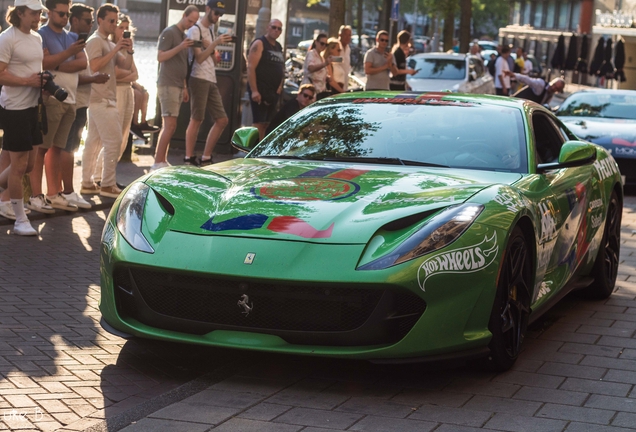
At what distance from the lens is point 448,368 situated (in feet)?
16.1

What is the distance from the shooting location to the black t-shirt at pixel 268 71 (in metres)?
14.1

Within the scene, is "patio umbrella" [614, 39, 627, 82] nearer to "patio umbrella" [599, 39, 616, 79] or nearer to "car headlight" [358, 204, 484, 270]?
"patio umbrella" [599, 39, 616, 79]

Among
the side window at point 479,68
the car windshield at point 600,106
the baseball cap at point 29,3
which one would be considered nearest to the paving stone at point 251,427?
the baseball cap at point 29,3

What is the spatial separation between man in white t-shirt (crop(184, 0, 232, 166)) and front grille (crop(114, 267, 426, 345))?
7894mm

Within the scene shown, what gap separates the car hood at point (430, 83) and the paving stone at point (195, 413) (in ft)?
69.0

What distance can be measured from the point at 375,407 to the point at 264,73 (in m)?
10.1

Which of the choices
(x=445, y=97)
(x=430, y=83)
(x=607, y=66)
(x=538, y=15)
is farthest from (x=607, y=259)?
(x=538, y=15)

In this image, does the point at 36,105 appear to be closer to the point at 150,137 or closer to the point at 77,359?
the point at 77,359

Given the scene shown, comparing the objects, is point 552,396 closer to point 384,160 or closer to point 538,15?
point 384,160

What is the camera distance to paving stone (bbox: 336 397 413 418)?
4422mm

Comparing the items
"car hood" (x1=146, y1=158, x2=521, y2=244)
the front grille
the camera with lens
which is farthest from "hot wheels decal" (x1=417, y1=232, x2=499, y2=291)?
the camera with lens

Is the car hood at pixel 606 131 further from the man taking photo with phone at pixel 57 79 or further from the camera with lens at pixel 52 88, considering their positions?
the camera with lens at pixel 52 88

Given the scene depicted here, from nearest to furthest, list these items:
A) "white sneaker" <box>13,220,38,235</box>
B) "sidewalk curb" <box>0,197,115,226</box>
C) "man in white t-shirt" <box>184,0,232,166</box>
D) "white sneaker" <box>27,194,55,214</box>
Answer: "white sneaker" <box>13,220,38,235</box> → "sidewalk curb" <box>0,197,115,226</box> → "white sneaker" <box>27,194,55,214</box> → "man in white t-shirt" <box>184,0,232,166</box>

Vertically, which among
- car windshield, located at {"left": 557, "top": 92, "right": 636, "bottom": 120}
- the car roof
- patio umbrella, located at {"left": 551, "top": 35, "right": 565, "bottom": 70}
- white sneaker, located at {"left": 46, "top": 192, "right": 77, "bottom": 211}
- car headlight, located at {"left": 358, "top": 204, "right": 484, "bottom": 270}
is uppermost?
the car roof
